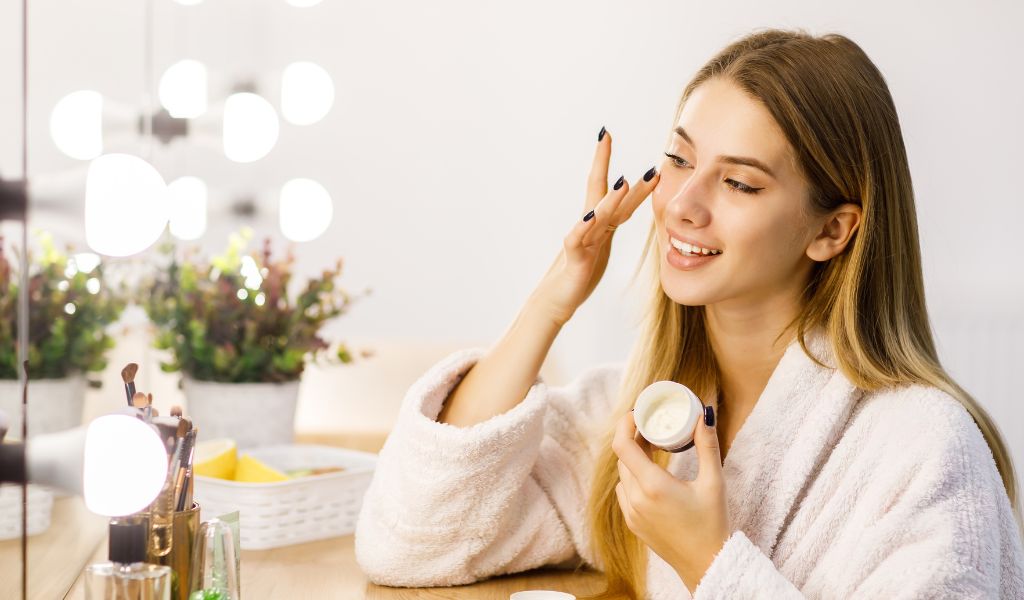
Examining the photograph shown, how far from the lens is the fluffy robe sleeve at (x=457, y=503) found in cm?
116

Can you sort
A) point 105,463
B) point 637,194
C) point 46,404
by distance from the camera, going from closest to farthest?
point 105,463 < point 46,404 < point 637,194

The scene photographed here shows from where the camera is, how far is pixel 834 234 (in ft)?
3.83

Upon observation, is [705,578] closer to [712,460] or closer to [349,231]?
[712,460]

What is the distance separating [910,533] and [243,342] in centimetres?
115

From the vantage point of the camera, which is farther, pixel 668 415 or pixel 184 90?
pixel 184 90

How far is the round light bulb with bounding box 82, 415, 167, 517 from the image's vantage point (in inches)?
28.5

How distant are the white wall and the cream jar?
7.11 feet

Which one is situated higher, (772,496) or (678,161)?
(678,161)

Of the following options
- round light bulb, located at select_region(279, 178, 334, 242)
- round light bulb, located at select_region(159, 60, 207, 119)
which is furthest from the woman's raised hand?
round light bulb, located at select_region(279, 178, 334, 242)

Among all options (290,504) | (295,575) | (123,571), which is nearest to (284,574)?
(295,575)

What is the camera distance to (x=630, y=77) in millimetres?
3459

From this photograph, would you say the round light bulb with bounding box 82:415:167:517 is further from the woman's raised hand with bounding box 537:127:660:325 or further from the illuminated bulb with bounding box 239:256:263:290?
the illuminated bulb with bounding box 239:256:263:290

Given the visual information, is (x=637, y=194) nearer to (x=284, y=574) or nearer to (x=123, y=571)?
(x=284, y=574)

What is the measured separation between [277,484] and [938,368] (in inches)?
30.9
